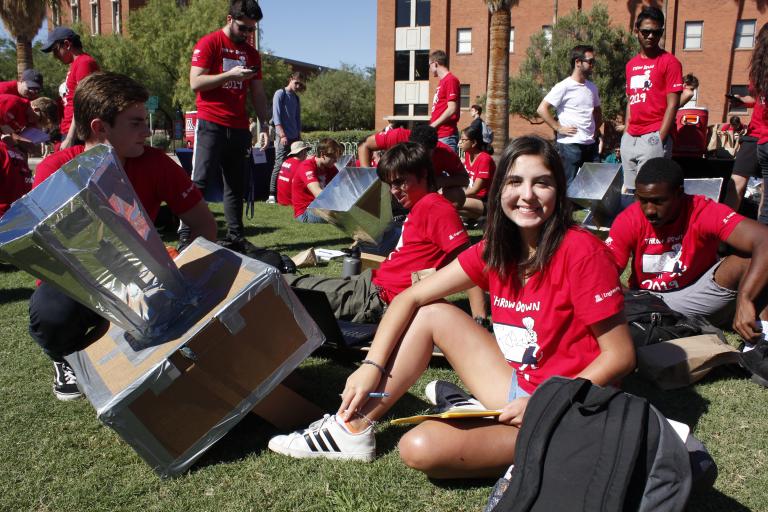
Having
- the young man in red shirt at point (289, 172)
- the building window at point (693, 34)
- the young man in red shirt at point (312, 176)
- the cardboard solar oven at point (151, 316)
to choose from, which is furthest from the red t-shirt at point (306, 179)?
the building window at point (693, 34)

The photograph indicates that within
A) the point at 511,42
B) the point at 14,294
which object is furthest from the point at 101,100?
the point at 511,42

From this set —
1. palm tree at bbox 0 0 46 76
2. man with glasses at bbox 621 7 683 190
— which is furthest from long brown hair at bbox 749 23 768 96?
palm tree at bbox 0 0 46 76

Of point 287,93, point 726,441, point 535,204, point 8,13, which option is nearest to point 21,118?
point 287,93

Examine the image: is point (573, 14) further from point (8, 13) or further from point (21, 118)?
point (21, 118)

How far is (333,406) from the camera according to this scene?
2.96 m

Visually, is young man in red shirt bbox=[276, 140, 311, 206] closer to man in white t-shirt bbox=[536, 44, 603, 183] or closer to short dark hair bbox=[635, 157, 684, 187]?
man in white t-shirt bbox=[536, 44, 603, 183]

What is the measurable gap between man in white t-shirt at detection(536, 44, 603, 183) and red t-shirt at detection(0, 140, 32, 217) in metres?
5.13

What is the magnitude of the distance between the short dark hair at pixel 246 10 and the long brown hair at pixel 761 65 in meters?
3.86

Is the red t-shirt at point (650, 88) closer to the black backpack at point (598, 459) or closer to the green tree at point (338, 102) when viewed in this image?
the black backpack at point (598, 459)

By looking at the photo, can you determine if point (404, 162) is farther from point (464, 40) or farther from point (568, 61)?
point (464, 40)

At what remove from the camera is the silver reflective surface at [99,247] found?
205 cm

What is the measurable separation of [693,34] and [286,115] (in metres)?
28.6

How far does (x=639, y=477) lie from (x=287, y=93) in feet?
30.4

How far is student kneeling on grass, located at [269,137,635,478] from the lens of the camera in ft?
7.02
